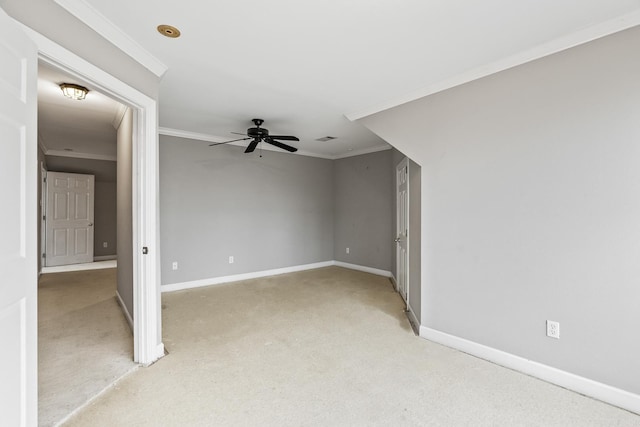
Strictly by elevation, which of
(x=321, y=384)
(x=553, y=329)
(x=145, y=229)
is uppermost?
(x=145, y=229)

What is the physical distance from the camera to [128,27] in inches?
75.8

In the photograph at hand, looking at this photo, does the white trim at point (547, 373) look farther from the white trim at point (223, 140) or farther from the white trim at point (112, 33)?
the white trim at point (223, 140)

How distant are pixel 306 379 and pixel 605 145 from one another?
2.59 meters

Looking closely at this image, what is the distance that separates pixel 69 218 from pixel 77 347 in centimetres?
531

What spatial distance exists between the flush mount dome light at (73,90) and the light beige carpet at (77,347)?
241 cm

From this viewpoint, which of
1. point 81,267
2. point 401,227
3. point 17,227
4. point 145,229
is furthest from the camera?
point 81,267

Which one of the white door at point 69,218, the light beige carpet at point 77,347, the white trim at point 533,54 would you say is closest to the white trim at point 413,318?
the white trim at point 533,54

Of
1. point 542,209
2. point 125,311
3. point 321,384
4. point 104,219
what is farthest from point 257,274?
point 104,219

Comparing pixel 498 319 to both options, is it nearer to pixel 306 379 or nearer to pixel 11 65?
pixel 306 379

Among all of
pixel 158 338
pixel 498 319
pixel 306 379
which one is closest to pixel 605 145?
pixel 498 319

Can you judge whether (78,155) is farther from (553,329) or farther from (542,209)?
(553,329)

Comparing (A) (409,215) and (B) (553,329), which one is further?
(A) (409,215)

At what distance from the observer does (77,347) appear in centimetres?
263

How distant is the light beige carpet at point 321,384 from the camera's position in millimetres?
1771
